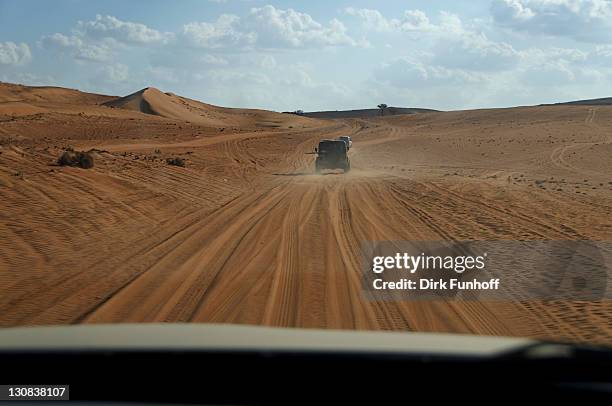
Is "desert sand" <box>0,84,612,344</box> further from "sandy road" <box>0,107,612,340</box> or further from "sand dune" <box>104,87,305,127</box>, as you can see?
"sand dune" <box>104,87,305,127</box>

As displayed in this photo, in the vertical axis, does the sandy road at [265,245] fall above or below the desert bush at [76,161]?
below

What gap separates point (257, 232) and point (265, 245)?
1.74 metres

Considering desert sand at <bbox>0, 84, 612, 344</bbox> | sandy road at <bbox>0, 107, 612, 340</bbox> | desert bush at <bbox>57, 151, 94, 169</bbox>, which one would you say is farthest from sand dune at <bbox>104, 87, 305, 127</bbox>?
sandy road at <bbox>0, 107, 612, 340</bbox>

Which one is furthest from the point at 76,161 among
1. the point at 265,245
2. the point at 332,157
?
the point at 332,157

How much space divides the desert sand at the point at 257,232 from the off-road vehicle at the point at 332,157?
100cm

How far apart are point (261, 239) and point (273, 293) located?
5080 mm

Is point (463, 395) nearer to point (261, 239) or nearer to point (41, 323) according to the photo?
point (41, 323)

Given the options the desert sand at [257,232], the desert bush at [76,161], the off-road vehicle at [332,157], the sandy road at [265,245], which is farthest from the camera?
the off-road vehicle at [332,157]

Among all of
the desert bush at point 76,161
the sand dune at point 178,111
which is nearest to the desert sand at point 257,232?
the desert bush at point 76,161

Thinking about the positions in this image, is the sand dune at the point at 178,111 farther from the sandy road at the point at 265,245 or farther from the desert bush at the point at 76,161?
the sandy road at the point at 265,245

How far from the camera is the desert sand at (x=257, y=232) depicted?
9.43 meters

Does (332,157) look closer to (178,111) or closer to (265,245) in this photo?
(265,245)

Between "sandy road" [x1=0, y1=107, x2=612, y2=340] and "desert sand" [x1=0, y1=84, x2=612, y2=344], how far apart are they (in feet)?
0.14

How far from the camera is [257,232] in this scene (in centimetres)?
1652
